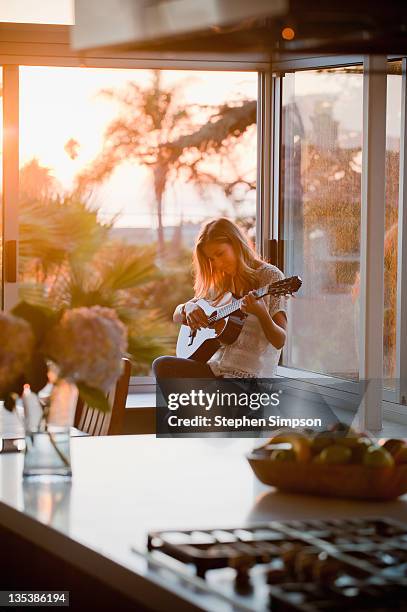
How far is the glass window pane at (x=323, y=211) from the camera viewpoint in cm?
617

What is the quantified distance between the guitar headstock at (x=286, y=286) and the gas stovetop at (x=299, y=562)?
303 cm

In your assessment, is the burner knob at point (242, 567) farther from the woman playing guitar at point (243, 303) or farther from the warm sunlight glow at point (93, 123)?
the warm sunlight glow at point (93, 123)

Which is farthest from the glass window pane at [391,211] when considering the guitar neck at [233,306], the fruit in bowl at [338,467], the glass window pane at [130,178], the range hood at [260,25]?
the fruit in bowl at [338,467]

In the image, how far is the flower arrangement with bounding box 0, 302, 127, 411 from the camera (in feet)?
6.24

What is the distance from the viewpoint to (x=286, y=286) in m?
4.64

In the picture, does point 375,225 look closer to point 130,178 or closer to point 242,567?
point 130,178

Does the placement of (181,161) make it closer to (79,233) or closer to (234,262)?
(79,233)

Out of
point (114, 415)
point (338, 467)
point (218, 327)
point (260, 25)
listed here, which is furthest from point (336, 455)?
point (218, 327)

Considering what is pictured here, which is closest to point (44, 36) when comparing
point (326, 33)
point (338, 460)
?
point (326, 33)

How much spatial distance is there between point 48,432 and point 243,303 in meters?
2.83

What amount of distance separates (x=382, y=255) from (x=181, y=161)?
1.65 meters

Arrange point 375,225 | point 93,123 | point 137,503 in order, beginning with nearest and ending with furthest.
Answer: point 137,503 → point 375,225 → point 93,123

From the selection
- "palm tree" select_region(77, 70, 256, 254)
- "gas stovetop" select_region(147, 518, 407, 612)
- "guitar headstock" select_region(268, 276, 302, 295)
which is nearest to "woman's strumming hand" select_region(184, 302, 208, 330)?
"guitar headstock" select_region(268, 276, 302, 295)

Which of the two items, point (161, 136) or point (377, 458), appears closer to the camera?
point (377, 458)
